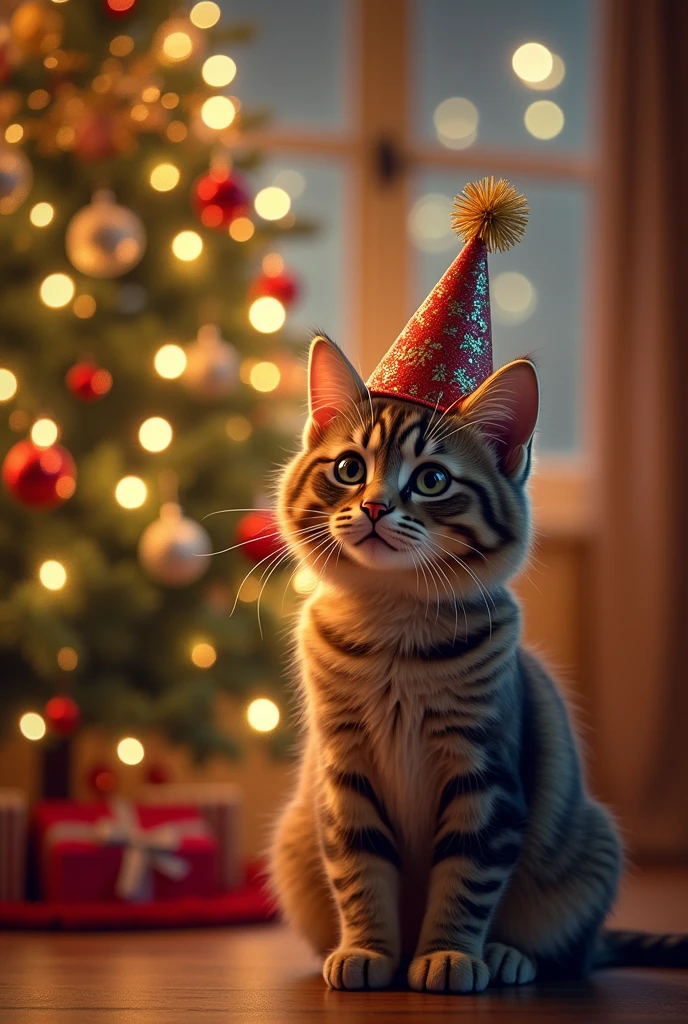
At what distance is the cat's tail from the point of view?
1403 millimetres

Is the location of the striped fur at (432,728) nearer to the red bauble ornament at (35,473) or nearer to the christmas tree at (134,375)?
the red bauble ornament at (35,473)

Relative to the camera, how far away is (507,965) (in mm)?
1238

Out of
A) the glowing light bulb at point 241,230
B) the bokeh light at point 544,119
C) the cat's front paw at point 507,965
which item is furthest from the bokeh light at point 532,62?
the cat's front paw at point 507,965

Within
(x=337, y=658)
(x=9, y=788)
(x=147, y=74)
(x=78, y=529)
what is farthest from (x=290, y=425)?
(x=337, y=658)

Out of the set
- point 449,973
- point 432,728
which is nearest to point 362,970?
point 449,973

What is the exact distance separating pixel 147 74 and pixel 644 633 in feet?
5.68

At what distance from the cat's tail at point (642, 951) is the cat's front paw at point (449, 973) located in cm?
29

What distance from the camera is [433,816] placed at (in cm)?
124

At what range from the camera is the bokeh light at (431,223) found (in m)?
3.15

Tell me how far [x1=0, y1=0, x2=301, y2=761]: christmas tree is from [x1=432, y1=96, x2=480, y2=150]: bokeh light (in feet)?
3.05

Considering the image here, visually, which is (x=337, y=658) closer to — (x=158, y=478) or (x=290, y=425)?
(x=158, y=478)

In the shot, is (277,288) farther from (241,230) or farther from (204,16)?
(204,16)

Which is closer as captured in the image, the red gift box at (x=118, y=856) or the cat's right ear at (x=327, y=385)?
the cat's right ear at (x=327, y=385)

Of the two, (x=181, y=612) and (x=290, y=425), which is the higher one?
(x=290, y=425)
